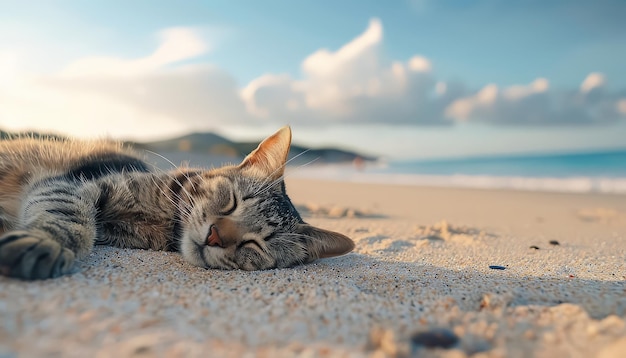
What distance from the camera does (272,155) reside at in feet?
8.71

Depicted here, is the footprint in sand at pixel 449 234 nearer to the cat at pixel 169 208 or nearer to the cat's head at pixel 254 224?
the cat's head at pixel 254 224

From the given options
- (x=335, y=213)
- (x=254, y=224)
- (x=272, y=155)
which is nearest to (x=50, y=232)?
(x=254, y=224)

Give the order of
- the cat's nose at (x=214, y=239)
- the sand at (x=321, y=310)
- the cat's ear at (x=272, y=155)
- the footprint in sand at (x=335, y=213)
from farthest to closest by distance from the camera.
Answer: the footprint in sand at (x=335, y=213) → the cat's ear at (x=272, y=155) → the cat's nose at (x=214, y=239) → the sand at (x=321, y=310)

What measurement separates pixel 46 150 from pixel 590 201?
7.67m

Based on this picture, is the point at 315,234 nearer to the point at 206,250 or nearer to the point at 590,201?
the point at 206,250

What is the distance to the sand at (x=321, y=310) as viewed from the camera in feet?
3.99

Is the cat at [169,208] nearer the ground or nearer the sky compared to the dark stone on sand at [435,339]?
nearer the sky

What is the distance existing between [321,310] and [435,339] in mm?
406

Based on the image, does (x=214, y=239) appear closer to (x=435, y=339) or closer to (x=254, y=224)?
(x=254, y=224)

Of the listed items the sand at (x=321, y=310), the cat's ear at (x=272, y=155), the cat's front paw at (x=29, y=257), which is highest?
the cat's ear at (x=272, y=155)

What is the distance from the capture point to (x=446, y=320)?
1471mm

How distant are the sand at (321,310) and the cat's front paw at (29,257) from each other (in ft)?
0.18

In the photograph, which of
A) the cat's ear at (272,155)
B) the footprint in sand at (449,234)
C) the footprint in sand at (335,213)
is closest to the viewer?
the cat's ear at (272,155)

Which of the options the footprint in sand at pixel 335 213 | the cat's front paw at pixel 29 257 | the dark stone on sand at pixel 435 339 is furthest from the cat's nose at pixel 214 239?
the footprint in sand at pixel 335 213
